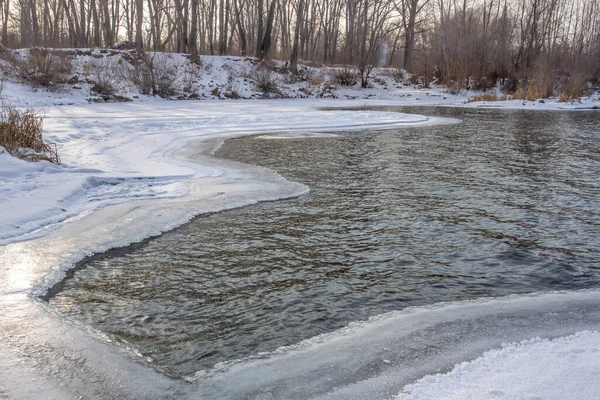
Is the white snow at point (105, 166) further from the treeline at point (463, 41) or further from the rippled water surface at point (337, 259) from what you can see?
the treeline at point (463, 41)

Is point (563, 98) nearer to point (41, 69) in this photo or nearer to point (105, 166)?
point (105, 166)

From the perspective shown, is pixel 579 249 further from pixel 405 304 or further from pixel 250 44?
pixel 250 44

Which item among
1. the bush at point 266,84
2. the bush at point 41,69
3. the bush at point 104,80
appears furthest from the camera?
the bush at point 266,84

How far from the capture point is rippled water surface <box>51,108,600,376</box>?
10.9ft

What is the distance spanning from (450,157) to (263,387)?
7.74 meters

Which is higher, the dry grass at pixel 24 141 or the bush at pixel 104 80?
the bush at pixel 104 80

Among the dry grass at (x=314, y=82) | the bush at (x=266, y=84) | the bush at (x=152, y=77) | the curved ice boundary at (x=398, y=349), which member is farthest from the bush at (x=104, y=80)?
the curved ice boundary at (x=398, y=349)

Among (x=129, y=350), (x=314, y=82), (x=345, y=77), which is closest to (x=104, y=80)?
(x=314, y=82)

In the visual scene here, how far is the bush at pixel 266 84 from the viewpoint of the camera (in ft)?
95.0

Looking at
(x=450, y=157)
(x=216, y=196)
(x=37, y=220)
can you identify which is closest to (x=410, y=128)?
(x=450, y=157)

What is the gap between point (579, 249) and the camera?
4.70 meters

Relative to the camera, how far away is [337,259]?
14.7 ft

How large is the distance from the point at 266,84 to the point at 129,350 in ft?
89.1

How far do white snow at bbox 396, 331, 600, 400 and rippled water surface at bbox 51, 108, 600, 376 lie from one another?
2.85 feet
